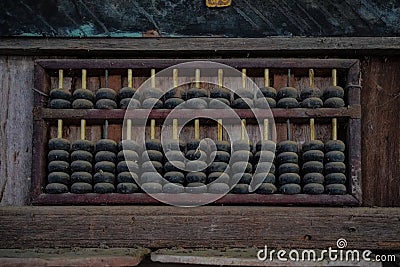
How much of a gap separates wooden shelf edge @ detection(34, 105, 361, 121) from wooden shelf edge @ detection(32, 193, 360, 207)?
16.2 inches

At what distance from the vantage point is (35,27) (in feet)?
13.5

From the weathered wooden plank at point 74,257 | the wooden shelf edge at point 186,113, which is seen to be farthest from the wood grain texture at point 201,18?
the weathered wooden plank at point 74,257

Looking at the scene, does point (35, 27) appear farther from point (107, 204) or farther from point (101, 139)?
point (107, 204)

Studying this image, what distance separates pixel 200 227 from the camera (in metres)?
3.88

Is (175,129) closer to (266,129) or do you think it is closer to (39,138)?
(266,129)

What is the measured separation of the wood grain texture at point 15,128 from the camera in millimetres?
4062

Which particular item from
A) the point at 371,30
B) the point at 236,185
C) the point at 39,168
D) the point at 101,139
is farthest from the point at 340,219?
the point at 39,168

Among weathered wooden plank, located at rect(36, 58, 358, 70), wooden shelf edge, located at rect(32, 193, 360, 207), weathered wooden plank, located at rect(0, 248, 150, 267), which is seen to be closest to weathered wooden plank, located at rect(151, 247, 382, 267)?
weathered wooden plank, located at rect(0, 248, 150, 267)

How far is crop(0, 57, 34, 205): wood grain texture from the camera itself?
4.06 m

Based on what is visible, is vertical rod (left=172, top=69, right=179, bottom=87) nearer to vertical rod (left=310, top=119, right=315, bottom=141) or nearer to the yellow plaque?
the yellow plaque

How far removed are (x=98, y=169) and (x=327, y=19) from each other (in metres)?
1.46

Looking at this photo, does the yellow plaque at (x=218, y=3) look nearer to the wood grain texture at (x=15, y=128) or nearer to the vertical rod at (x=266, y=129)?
the vertical rod at (x=266, y=129)

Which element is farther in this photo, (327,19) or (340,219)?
(327,19)

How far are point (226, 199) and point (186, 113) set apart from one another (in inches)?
19.6
